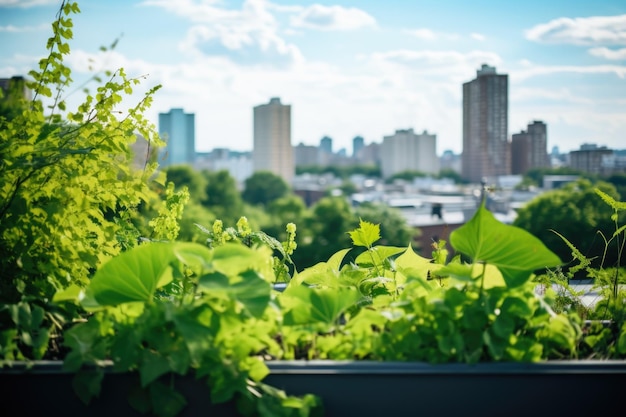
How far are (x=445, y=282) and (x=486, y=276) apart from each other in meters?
0.30

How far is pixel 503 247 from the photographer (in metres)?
1.05

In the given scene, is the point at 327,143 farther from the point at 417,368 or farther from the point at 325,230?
the point at 417,368

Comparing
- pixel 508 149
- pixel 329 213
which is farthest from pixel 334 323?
pixel 508 149

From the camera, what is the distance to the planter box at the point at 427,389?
985mm

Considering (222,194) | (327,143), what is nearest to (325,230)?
(222,194)

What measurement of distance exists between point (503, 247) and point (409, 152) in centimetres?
9444

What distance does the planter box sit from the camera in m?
0.98

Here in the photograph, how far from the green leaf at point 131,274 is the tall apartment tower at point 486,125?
203ft

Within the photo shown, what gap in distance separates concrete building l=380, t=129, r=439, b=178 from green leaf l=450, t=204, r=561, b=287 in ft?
303

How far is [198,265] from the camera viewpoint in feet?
3.30

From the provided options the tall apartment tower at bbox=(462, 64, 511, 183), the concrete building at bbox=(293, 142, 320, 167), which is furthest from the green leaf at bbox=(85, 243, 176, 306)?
the concrete building at bbox=(293, 142, 320, 167)

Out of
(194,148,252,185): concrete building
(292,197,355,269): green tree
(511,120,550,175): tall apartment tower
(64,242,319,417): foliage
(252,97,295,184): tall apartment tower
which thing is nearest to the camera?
(64,242,319,417): foliage

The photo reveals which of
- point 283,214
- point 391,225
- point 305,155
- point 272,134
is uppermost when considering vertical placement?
point 272,134

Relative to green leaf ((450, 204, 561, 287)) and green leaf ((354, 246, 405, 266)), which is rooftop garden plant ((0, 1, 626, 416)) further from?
green leaf ((354, 246, 405, 266))
